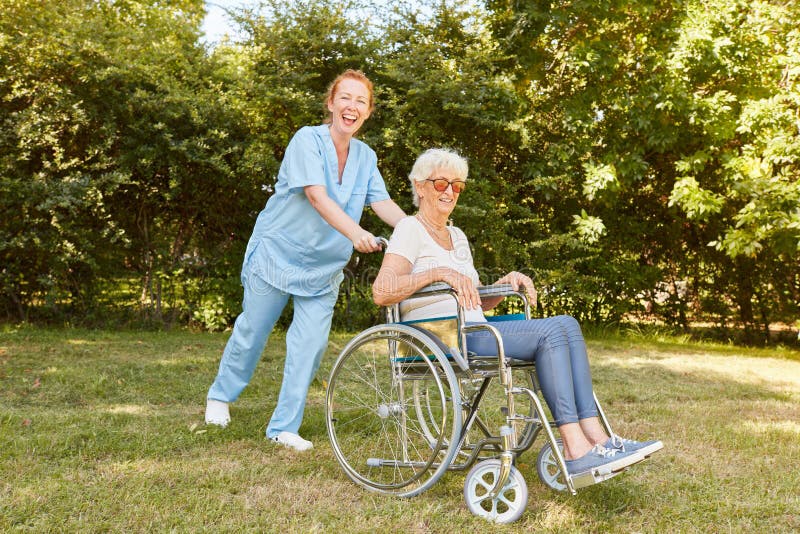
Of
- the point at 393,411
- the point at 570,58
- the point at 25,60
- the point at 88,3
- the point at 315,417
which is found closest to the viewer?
the point at 393,411

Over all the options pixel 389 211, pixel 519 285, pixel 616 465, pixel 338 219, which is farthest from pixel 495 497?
pixel 389 211

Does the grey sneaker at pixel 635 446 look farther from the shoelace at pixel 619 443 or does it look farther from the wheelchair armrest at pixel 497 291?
the wheelchair armrest at pixel 497 291

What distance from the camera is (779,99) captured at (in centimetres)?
651

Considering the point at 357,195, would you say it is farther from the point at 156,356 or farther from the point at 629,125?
the point at 629,125

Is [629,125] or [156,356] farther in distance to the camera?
[629,125]

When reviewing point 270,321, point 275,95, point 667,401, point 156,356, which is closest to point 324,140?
point 270,321

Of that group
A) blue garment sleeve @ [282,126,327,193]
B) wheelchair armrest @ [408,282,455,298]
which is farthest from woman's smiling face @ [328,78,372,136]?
wheelchair armrest @ [408,282,455,298]

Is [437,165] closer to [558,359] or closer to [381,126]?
[558,359]

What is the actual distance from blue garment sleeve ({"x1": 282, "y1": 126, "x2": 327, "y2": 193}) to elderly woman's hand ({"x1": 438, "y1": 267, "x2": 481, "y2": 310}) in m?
0.82

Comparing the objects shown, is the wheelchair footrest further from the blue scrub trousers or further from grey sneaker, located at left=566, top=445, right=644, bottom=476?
the blue scrub trousers

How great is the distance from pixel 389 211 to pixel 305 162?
445 millimetres

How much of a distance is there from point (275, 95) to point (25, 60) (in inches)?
89.3

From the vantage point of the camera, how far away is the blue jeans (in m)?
2.16

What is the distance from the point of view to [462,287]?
227 centimetres
